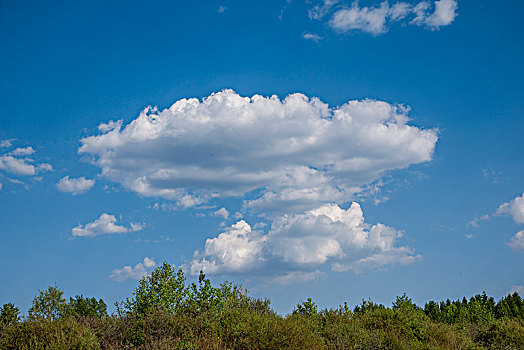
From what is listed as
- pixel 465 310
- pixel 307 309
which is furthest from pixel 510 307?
pixel 307 309

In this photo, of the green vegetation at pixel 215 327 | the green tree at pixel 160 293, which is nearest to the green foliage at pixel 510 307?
the green vegetation at pixel 215 327

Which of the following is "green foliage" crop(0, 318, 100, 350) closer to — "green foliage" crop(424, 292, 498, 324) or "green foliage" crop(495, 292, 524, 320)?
"green foliage" crop(424, 292, 498, 324)

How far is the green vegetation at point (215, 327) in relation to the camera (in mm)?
15977

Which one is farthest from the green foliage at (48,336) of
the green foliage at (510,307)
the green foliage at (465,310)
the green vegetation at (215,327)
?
the green foliage at (510,307)

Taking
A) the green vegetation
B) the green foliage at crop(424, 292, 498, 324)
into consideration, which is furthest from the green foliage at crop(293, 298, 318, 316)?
the green foliage at crop(424, 292, 498, 324)

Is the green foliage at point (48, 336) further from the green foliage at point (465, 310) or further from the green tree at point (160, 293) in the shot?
the green foliage at point (465, 310)

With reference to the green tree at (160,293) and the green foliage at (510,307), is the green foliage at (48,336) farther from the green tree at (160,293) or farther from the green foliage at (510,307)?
the green foliage at (510,307)

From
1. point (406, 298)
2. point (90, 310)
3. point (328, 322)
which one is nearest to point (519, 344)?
point (406, 298)

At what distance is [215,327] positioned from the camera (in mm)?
17328

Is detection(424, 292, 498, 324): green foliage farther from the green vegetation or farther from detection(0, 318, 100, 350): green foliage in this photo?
detection(0, 318, 100, 350): green foliage

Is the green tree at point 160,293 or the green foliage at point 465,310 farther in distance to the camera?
the green foliage at point 465,310

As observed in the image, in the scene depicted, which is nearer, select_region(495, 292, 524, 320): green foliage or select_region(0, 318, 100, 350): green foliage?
select_region(0, 318, 100, 350): green foliage

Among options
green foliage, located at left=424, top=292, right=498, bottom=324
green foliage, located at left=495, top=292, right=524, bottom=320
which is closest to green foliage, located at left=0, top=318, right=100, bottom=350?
green foliage, located at left=424, top=292, right=498, bottom=324

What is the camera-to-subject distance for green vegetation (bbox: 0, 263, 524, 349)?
15977 millimetres
